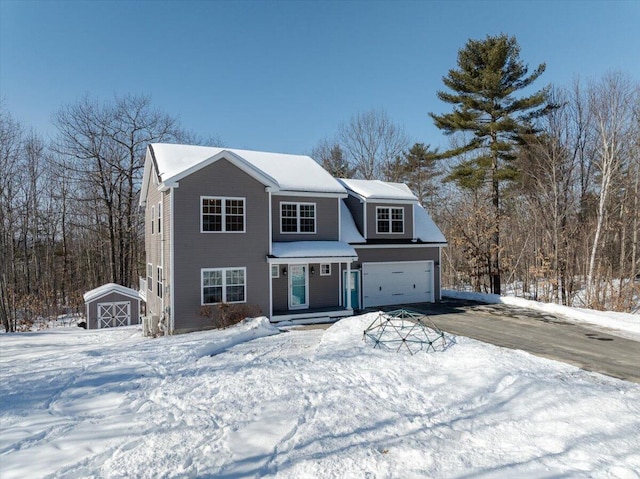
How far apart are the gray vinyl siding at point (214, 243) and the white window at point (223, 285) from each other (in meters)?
0.15

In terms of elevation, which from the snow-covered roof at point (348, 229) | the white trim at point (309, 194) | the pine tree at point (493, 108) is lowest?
the snow-covered roof at point (348, 229)

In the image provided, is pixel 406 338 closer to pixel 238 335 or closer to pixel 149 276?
pixel 238 335

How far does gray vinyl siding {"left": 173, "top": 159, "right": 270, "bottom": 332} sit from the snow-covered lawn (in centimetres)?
387

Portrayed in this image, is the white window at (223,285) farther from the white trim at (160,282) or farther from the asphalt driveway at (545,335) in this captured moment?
the asphalt driveway at (545,335)

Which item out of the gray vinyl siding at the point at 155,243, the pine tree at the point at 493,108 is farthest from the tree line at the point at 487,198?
the gray vinyl siding at the point at 155,243

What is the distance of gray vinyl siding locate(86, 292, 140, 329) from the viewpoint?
1969 cm

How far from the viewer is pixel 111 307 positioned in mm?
20109

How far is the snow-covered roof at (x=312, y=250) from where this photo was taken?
579 inches

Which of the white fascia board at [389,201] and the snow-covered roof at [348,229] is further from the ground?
the white fascia board at [389,201]

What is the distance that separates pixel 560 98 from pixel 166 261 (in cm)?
2253

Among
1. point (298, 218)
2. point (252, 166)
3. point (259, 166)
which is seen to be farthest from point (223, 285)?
point (259, 166)

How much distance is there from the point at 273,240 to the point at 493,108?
15380 mm

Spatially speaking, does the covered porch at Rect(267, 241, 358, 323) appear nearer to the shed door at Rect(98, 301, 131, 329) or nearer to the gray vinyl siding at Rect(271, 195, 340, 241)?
the gray vinyl siding at Rect(271, 195, 340, 241)

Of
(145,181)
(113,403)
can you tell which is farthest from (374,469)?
(145,181)
